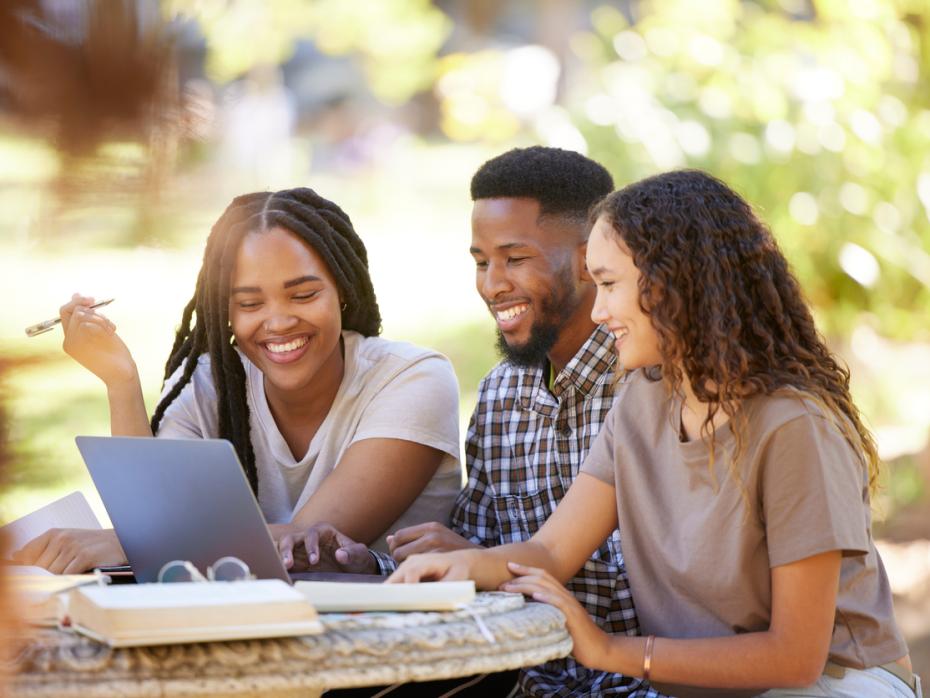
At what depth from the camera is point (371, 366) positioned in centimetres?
264

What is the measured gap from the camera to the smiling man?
2.48 meters

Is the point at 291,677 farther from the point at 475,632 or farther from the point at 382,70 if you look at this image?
the point at 382,70

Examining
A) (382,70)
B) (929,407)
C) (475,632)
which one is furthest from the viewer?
(382,70)

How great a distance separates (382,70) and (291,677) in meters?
7.69

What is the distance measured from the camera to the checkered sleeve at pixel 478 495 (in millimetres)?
2598

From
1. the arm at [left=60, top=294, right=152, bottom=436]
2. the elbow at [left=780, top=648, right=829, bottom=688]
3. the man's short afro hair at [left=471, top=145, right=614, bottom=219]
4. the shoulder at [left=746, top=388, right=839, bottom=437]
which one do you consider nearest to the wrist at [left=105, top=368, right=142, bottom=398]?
the arm at [left=60, top=294, right=152, bottom=436]

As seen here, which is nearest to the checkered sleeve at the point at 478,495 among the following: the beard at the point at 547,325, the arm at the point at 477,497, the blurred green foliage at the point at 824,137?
the arm at the point at 477,497

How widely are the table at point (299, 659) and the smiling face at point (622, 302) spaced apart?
0.61 meters

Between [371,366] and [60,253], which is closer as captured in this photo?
[60,253]

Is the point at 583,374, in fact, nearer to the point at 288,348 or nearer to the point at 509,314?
the point at 509,314

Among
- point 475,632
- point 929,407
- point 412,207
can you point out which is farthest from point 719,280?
point 412,207

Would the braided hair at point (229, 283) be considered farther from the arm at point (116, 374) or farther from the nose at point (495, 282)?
the nose at point (495, 282)

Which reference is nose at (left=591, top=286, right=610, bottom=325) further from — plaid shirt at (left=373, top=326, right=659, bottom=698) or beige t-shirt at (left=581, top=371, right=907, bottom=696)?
plaid shirt at (left=373, top=326, right=659, bottom=698)

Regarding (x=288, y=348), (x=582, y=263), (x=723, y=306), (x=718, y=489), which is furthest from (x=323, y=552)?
(x=582, y=263)
